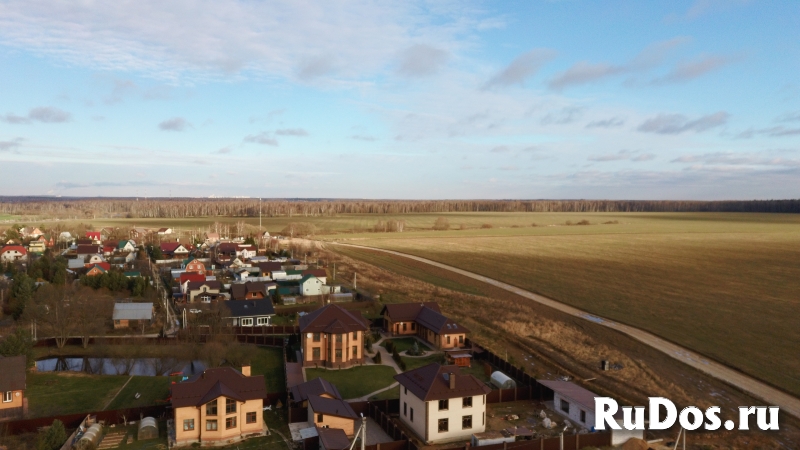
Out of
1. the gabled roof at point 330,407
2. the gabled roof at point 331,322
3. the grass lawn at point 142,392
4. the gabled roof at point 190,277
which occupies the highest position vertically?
the gabled roof at point 331,322

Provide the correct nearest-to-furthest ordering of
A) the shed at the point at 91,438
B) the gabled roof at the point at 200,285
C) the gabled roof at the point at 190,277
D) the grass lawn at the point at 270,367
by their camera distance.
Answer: the shed at the point at 91,438
the grass lawn at the point at 270,367
the gabled roof at the point at 200,285
the gabled roof at the point at 190,277

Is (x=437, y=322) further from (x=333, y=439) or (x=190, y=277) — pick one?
(x=190, y=277)

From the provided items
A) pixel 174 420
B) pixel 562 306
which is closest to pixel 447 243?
pixel 562 306

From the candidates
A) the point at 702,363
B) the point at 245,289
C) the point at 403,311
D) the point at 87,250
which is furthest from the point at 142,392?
the point at 87,250

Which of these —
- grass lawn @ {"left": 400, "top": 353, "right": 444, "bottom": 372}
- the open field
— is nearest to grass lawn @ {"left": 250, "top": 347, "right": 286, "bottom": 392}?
grass lawn @ {"left": 400, "top": 353, "right": 444, "bottom": 372}

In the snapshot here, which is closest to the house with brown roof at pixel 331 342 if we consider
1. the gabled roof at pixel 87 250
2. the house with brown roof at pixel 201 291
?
the house with brown roof at pixel 201 291

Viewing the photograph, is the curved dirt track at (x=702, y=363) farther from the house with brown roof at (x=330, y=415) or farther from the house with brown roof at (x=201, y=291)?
the house with brown roof at (x=201, y=291)
